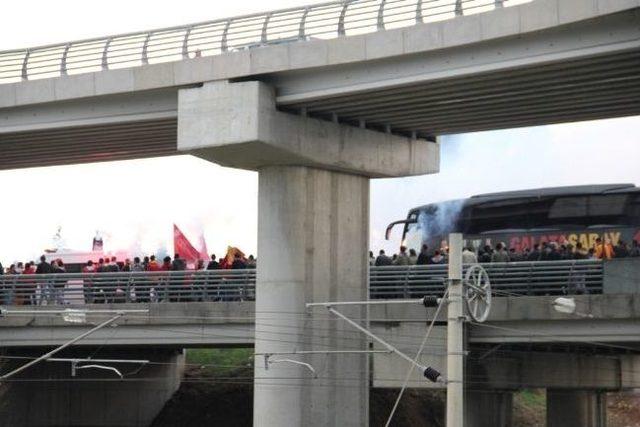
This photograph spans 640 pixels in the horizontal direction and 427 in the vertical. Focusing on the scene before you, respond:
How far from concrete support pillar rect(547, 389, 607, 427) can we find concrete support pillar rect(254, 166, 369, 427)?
52.0 ft

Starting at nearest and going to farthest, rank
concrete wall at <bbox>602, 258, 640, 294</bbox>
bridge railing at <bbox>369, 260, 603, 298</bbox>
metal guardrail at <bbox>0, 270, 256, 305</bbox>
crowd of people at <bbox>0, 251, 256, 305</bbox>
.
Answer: concrete wall at <bbox>602, 258, 640, 294</bbox> → bridge railing at <bbox>369, 260, 603, 298</bbox> → metal guardrail at <bbox>0, 270, 256, 305</bbox> → crowd of people at <bbox>0, 251, 256, 305</bbox>

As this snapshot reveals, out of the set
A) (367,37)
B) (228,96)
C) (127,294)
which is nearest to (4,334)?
(127,294)

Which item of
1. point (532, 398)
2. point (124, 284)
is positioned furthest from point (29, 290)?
point (532, 398)

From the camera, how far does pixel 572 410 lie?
169 feet

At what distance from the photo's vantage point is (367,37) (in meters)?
32.3

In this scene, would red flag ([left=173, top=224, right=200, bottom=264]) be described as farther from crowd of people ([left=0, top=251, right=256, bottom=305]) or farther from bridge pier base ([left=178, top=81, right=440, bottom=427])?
bridge pier base ([left=178, top=81, right=440, bottom=427])

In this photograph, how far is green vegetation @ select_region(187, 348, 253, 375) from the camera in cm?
5931

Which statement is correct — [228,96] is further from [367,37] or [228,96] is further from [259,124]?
[367,37]

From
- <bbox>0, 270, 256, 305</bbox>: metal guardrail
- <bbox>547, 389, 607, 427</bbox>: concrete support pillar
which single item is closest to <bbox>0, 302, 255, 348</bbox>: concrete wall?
<bbox>0, 270, 256, 305</bbox>: metal guardrail

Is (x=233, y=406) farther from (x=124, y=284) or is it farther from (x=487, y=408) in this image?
(x=487, y=408)

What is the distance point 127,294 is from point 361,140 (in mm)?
9416

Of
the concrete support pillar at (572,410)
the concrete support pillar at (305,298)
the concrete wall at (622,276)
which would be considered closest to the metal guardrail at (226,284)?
the concrete wall at (622,276)

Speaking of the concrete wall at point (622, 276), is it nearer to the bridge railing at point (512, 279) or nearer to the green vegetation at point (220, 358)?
the bridge railing at point (512, 279)

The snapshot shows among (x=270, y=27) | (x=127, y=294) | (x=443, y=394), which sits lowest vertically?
(x=443, y=394)
